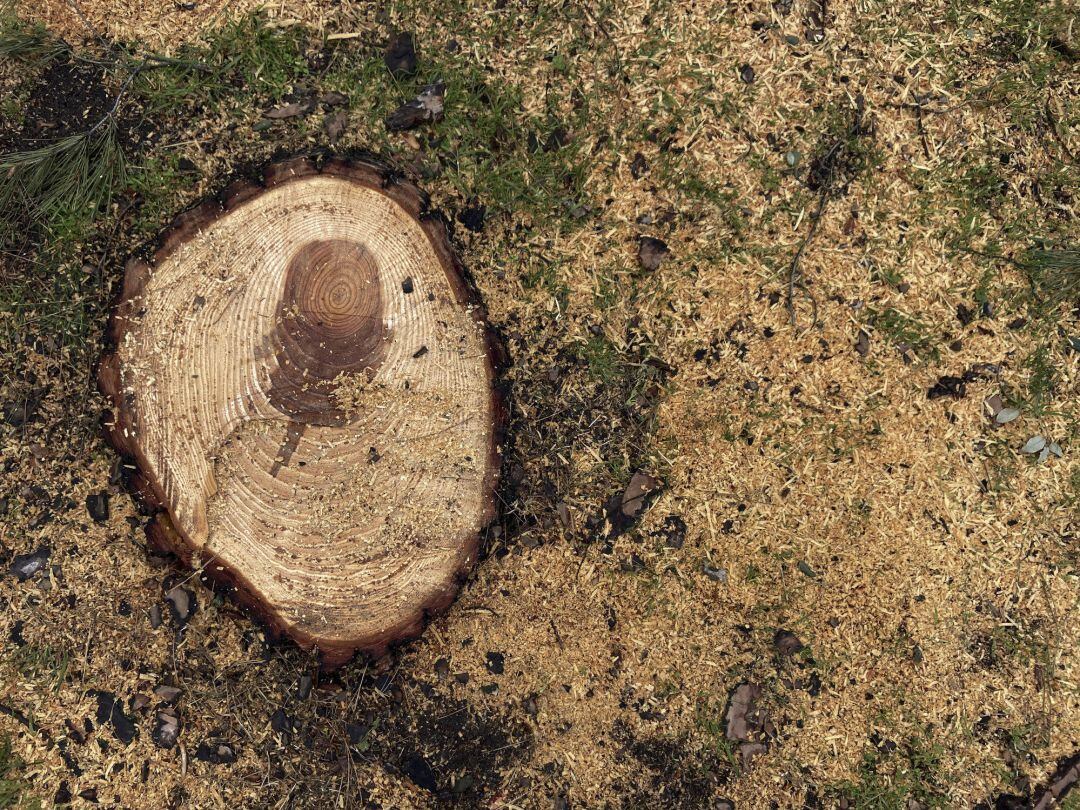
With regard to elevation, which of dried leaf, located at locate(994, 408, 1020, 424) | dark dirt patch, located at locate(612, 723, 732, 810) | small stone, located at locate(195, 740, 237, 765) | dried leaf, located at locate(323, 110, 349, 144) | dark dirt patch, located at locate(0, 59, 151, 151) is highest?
dried leaf, located at locate(323, 110, 349, 144)

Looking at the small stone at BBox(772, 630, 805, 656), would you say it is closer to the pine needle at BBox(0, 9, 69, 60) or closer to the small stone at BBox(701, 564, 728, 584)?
the small stone at BBox(701, 564, 728, 584)

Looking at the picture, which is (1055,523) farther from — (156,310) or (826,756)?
(156,310)

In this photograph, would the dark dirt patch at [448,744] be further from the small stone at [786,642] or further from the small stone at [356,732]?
the small stone at [786,642]

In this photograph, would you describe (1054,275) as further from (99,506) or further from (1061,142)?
(99,506)

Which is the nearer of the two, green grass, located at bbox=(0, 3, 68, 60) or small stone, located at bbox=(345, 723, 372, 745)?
green grass, located at bbox=(0, 3, 68, 60)

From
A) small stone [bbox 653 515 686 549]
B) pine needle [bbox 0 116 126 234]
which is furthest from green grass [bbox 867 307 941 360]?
pine needle [bbox 0 116 126 234]

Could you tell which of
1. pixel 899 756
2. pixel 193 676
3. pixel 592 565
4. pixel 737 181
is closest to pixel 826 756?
pixel 899 756

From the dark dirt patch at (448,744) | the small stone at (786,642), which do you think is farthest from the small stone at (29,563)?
the small stone at (786,642)
